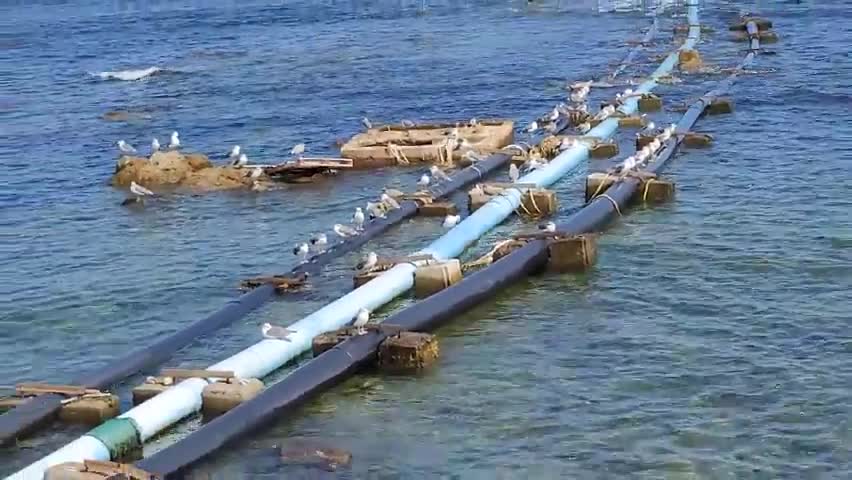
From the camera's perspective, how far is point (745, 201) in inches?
1001

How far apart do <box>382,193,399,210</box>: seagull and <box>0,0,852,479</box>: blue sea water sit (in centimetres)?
47

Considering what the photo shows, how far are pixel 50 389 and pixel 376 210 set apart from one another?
9.08 meters

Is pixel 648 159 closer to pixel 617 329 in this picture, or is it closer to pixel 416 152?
pixel 416 152

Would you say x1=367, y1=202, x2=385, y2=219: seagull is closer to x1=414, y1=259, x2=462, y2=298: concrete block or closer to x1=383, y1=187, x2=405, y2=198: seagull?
x1=383, y1=187, x2=405, y2=198: seagull

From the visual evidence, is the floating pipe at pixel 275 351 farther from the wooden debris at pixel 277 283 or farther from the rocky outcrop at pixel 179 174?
the rocky outcrop at pixel 179 174

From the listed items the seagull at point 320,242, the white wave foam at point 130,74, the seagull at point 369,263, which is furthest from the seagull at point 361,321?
the white wave foam at point 130,74

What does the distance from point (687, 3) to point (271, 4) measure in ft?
77.0

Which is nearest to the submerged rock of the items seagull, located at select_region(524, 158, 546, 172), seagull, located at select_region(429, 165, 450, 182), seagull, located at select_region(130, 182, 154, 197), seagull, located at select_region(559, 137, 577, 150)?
seagull, located at select_region(429, 165, 450, 182)

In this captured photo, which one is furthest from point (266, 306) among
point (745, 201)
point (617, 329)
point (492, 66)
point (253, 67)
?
point (253, 67)

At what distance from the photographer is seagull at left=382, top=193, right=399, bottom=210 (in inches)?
983

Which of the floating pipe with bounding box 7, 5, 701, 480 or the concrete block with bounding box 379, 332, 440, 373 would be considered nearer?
the floating pipe with bounding box 7, 5, 701, 480

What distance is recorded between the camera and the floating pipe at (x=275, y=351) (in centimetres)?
1482

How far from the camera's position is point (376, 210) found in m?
24.7

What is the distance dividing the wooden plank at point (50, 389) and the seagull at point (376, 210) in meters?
8.76
